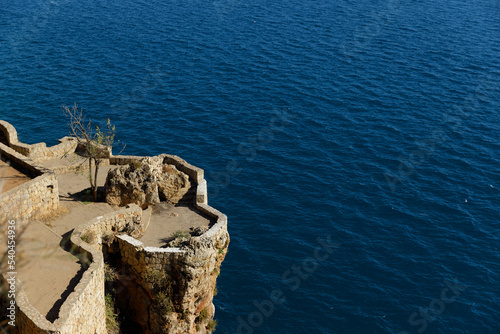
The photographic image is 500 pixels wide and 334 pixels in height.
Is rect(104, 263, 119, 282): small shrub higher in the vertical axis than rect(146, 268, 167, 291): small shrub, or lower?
lower

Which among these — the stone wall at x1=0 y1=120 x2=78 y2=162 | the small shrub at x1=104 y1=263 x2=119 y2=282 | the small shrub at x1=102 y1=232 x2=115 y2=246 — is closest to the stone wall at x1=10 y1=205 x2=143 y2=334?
the small shrub at x1=102 y1=232 x2=115 y2=246

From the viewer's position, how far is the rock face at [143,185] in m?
44.8

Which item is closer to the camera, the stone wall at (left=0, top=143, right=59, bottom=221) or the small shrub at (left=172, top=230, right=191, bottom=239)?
the stone wall at (left=0, top=143, right=59, bottom=221)

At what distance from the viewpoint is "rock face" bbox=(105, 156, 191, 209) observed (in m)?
44.8

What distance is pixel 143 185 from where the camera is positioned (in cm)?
4506

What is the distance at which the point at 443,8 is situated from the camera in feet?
443

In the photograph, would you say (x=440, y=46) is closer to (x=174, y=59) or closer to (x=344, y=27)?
(x=344, y=27)

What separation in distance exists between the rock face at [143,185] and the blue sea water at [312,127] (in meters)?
14.1

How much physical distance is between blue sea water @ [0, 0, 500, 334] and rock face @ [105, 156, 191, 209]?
14141mm

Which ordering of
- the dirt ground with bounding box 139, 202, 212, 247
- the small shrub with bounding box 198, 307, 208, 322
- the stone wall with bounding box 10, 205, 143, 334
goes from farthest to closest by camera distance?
A: the small shrub with bounding box 198, 307, 208, 322
the dirt ground with bounding box 139, 202, 212, 247
the stone wall with bounding box 10, 205, 143, 334

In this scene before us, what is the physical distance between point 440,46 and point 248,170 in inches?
2295

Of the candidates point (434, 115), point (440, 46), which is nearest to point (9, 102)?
point (434, 115)

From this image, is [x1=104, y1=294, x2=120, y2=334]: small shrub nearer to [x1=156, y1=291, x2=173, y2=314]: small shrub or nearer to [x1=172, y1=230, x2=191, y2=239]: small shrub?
[x1=156, y1=291, x2=173, y2=314]: small shrub

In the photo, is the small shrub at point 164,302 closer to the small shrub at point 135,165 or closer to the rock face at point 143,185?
the rock face at point 143,185
